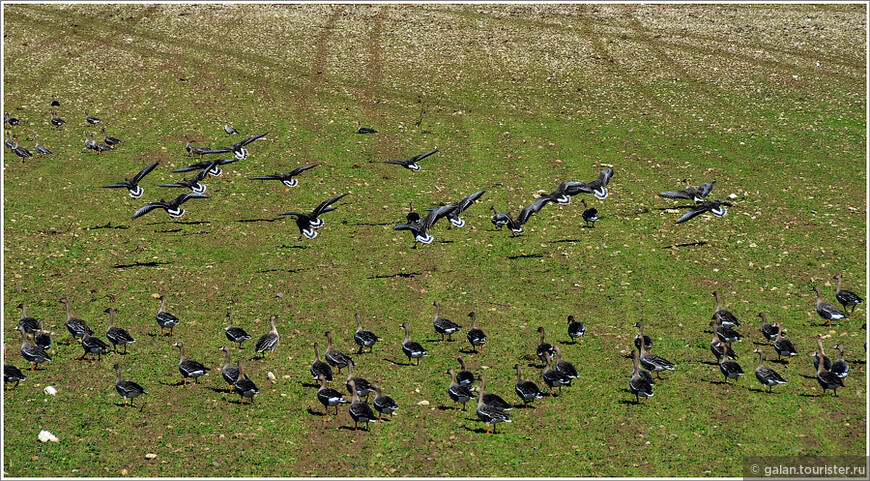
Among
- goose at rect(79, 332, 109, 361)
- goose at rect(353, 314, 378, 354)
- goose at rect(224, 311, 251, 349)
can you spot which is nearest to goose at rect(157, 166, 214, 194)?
goose at rect(224, 311, 251, 349)

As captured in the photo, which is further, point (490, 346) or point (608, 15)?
point (608, 15)

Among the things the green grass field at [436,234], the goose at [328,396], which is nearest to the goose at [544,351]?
the green grass field at [436,234]

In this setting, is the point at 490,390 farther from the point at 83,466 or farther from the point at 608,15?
the point at 608,15

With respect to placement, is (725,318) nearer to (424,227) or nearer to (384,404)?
(384,404)

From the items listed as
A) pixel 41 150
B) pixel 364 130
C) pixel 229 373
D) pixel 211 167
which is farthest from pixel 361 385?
pixel 41 150

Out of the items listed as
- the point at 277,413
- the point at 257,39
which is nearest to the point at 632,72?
the point at 257,39

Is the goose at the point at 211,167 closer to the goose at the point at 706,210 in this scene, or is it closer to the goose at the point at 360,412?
the goose at the point at 360,412
